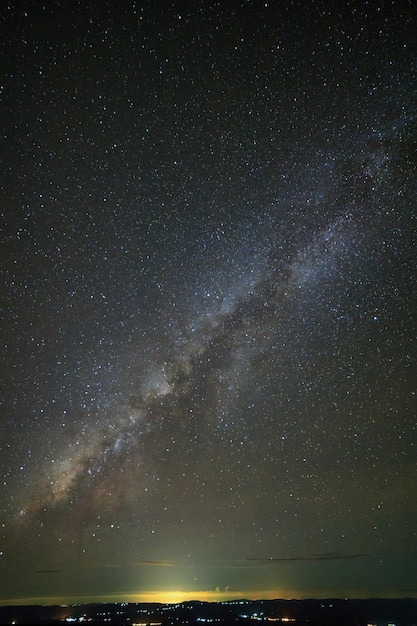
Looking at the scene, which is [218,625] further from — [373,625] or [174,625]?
[373,625]

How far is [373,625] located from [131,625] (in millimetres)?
53668

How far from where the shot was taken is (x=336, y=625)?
100062mm

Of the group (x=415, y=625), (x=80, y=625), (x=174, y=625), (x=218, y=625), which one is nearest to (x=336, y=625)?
(x=415, y=625)

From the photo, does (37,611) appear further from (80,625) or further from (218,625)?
(218,625)

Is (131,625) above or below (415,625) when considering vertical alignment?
above

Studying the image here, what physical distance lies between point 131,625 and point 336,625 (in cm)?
Answer: 4554

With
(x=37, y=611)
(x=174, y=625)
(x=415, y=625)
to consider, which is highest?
(x=37, y=611)

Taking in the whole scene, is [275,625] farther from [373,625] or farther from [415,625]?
[415,625]

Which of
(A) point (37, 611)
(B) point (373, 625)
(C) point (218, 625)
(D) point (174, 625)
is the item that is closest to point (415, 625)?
(B) point (373, 625)

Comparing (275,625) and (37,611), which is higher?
A: (37,611)

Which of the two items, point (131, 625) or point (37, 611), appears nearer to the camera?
point (131, 625)

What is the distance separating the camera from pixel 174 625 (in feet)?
335

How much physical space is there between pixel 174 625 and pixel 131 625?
1123cm

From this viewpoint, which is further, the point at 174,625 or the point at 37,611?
the point at 37,611
